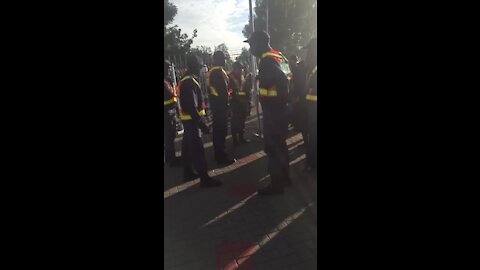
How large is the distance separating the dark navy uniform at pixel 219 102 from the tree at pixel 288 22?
0.93 metres

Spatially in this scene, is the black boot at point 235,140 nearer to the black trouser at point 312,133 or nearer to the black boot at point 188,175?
the black boot at point 188,175

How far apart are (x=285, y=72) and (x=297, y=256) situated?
1.70 meters

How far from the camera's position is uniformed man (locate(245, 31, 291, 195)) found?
9.71 feet

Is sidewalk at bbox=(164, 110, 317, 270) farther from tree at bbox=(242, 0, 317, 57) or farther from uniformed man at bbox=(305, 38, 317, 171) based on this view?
tree at bbox=(242, 0, 317, 57)

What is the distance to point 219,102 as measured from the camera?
456 cm

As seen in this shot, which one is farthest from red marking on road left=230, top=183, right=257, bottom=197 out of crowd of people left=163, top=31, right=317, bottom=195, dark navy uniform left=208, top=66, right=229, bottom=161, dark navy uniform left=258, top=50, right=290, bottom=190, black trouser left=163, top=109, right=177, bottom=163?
black trouser left=163, top=109, right=177, bottom=163

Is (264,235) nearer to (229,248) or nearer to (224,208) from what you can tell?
(229,248)

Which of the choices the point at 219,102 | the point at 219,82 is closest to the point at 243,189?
the point at 219,102

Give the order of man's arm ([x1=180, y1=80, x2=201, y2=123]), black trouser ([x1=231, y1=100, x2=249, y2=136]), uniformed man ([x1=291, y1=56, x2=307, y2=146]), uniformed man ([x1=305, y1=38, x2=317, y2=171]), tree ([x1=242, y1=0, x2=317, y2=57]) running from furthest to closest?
black trouser ([x1=231, y1=100, x2=249, y2=136]) → uniformed man ([x1=291, y1=56, x2=307, y2=146]) → man's arm ([x1=180, y1=80, x2=201, y2=123]) → uniformed man ([x1=305, y1=38, x2=317, y2=171]) → tree ([x1=242, y1=0, x2=317, y2=57])

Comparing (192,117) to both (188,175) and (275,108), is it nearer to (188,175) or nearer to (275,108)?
(188,175)

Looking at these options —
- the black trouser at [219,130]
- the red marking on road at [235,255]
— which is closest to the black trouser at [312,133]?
the red marking on road at [235,255]

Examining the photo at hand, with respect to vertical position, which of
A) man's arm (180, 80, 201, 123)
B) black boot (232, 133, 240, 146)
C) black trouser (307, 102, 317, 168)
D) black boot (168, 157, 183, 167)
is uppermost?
man's arm (180, 80, 201, 123)

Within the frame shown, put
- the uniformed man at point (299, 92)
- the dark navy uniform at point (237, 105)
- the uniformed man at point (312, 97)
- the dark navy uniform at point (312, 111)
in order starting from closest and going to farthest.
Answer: the uniformed man at point (312, 97), the dark navy uniform at point (312, 111), the uniformed man at point (299, 92), the dark navy uniform at point (237, 105)

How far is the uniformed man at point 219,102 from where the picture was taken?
14.4ft
